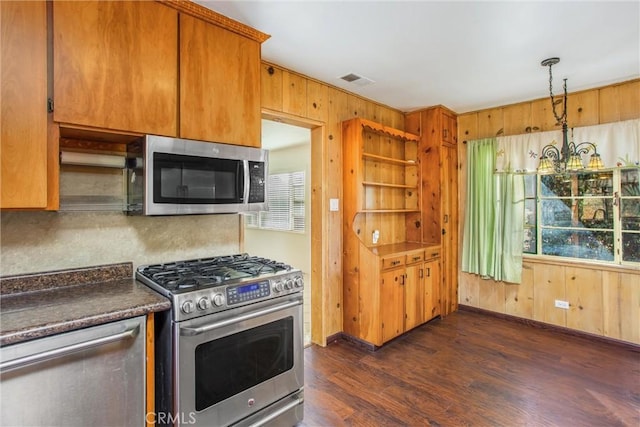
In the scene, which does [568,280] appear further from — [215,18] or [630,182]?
[215,18]

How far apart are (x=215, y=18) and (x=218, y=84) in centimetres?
40

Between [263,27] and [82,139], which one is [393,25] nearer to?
[263,27]

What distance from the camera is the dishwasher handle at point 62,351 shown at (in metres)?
1.20

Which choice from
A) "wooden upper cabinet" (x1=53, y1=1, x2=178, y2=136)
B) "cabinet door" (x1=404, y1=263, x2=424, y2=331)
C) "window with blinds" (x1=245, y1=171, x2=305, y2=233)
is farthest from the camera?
"window with blinds" (x1=245, y1=171, x2=305, y2=233)

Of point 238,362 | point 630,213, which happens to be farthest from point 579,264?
point 238,362

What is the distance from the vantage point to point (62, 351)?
4.22ft

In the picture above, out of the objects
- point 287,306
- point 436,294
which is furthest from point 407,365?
point 287,306

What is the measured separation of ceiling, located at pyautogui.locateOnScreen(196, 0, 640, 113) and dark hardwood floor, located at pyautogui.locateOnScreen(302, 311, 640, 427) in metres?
2.64

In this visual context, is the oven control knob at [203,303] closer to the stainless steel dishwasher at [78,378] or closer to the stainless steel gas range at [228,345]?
the stainless steel gas range at [228,345]

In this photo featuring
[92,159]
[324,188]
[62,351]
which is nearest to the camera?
[62,351]

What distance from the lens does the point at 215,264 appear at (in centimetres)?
220

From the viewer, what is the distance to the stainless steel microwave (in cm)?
179

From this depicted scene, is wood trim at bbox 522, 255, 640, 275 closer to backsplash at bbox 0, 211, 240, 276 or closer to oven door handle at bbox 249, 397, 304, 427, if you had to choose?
oven door handle at bbox 249, 397, 304, 427

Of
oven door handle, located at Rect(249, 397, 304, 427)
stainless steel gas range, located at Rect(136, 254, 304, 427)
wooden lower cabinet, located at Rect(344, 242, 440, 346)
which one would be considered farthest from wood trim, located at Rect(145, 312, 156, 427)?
wooden lower cabinet, located at Rect(344, 242, 440, 346)
